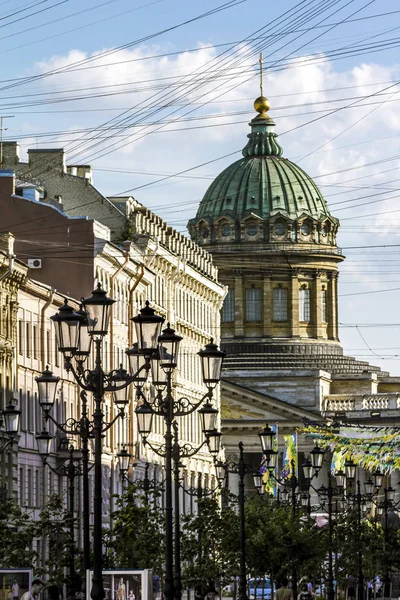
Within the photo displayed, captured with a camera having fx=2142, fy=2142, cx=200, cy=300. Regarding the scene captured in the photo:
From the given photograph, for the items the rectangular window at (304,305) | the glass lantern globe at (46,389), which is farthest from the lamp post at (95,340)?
the rectangular window at (304,305)

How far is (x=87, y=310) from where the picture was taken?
3058 centimetres

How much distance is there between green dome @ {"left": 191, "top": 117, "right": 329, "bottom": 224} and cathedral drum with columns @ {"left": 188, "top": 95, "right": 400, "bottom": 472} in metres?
0.08

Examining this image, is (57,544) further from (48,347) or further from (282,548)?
(48,347)

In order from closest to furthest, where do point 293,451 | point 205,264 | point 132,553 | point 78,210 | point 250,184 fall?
point 132,553 → point 78,210 → point 205,264 → point 293,451 → point 250,184

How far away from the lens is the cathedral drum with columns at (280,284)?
157875 mm

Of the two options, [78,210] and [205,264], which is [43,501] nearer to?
[78,210]

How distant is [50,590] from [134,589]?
1.29 metres

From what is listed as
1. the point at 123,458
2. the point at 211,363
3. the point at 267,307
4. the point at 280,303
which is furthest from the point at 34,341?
the point at 280,303

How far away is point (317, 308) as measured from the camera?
167m

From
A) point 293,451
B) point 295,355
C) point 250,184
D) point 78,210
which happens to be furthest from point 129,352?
point 250,184

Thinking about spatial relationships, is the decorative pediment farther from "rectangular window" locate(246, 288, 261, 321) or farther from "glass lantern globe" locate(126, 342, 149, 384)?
"glass lantern globe" locate(126, 342, 149, 384)

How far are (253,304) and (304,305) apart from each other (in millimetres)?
4013

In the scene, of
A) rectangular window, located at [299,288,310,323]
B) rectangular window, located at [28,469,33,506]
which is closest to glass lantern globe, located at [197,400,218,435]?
rectangular window, located at [28,469,33,506]

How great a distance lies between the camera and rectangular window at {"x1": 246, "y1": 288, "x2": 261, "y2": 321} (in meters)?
168
